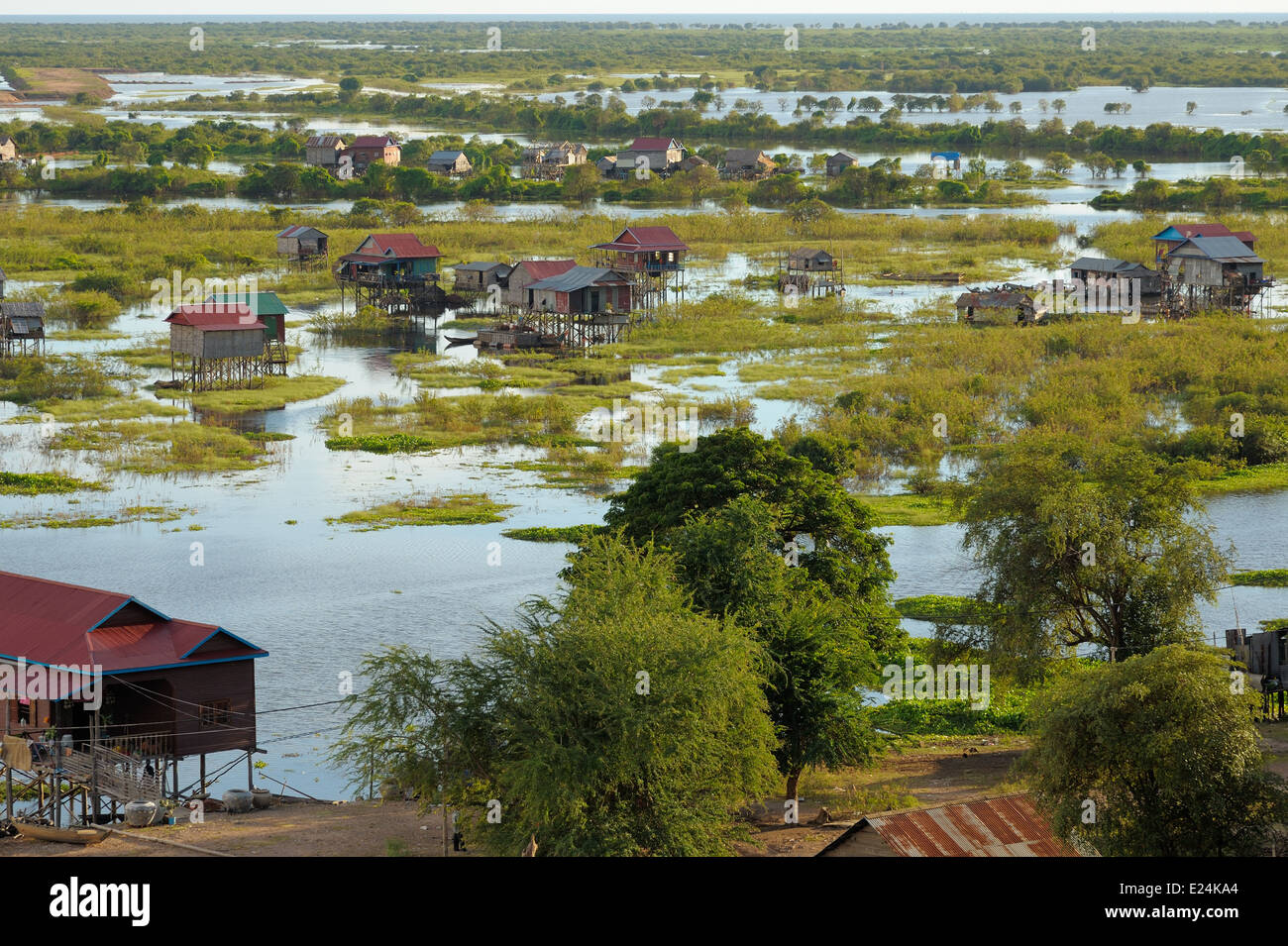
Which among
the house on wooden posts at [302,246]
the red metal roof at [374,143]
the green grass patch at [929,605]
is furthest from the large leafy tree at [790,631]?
the red metal roof at [374,143]

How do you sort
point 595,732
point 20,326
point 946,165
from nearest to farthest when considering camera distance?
point 595,732, point 20,326, point 946,165

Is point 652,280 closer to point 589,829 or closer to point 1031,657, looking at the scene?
point 1031,657

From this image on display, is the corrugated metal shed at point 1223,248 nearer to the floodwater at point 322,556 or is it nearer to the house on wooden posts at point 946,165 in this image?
the floodwater at point 322,556

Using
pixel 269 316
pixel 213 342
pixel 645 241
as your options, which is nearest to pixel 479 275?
pixel 645 241

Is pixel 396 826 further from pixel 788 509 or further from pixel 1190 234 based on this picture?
pixel 1190 234
